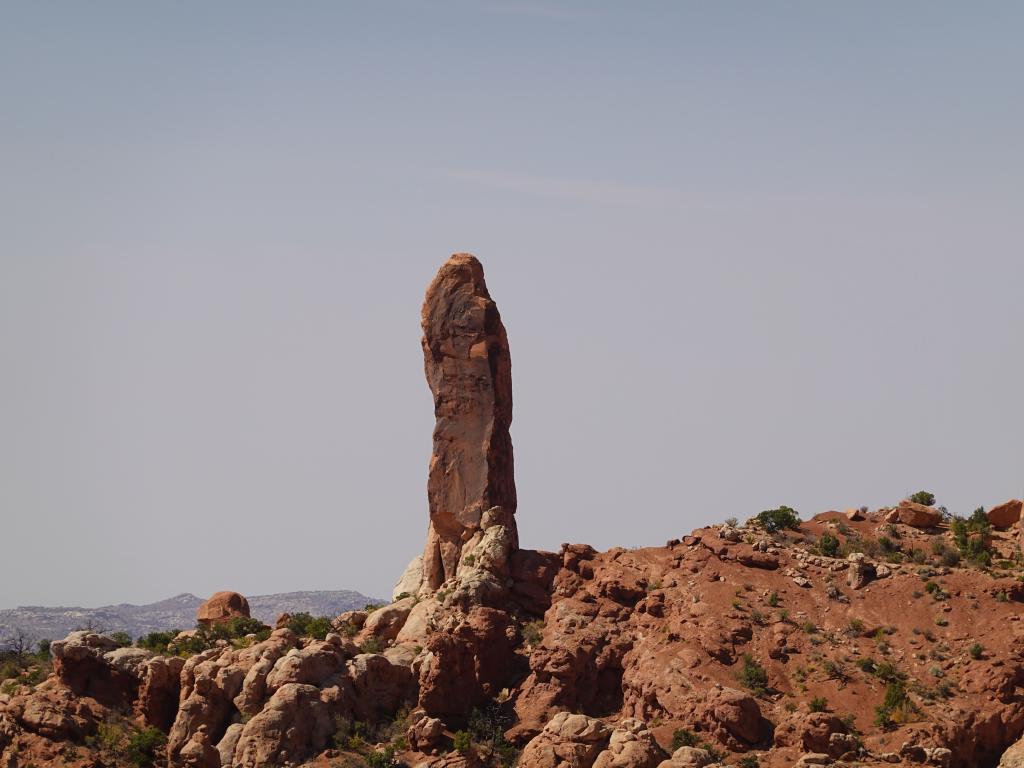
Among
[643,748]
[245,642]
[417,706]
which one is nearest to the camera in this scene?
[643,748]

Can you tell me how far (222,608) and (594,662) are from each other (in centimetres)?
2585

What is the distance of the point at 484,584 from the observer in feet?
266

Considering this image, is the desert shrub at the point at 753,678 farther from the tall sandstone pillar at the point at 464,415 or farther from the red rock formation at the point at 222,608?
the red rock formation at the point at 222,608

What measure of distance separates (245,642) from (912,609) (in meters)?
32.4

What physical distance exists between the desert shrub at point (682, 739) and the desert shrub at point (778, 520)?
16.8m

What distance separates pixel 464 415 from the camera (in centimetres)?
8750

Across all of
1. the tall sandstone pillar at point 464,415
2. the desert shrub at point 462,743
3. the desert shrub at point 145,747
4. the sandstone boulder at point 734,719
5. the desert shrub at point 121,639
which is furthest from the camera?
the tall sandstone pillar at point 464,415

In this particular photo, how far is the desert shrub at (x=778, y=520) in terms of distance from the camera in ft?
280

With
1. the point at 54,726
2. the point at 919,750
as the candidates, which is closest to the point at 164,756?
the point at 54,726

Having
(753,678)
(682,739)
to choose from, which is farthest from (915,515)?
(682,739)

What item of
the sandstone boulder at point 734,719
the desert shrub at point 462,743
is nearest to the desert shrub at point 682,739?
the sandstone boulder at point 734,719

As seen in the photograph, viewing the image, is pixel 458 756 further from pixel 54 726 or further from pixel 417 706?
pixel 54 726

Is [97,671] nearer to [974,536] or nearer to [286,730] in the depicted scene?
[286,730]

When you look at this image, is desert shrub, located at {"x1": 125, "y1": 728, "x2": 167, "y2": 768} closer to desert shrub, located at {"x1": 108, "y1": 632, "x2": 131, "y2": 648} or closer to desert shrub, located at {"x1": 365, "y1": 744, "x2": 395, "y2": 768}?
desert shrub, located at {"x1": 108, "y1": 632, "x2": 131, "y2": 648}
